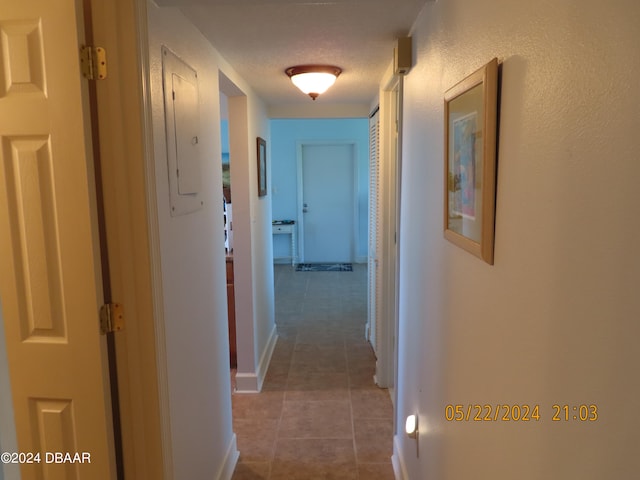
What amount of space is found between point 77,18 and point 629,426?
4.99 feet

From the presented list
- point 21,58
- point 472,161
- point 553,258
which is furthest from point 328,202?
point 553,258

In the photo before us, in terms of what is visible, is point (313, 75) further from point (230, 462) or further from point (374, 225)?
point (230, 462)

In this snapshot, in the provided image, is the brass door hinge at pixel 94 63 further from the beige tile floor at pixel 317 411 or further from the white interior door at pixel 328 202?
the white interior door at pixel 328 202

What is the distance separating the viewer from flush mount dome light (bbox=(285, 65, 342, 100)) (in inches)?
101

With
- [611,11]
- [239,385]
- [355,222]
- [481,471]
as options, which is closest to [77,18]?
[611,11]

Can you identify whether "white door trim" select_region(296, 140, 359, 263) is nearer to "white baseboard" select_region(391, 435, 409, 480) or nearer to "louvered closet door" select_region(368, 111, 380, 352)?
"louvered closet door" select_region(368, 111, 380, 352)

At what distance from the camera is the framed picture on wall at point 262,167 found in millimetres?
3414

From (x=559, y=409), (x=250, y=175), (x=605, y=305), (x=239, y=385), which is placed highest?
(x=250, y=175)

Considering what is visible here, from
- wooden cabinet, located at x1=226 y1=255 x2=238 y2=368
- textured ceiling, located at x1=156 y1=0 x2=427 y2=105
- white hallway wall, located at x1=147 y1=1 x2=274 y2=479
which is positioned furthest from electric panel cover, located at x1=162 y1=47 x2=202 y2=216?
wooden cabinet, located at x1=226 y1=255 x2=238 y2=368

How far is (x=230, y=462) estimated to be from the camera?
2365 millimetres

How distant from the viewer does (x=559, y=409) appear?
727 mm

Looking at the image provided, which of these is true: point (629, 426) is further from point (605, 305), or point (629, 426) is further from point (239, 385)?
point (239, 385)

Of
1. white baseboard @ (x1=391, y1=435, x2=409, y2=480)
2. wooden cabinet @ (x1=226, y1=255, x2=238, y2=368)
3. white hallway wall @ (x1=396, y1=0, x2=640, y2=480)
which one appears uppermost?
white hallway wall @ (x1=396, y1=0, x2=640, y2=480)

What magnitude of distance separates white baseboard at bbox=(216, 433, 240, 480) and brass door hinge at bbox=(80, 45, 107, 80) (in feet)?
5.91
